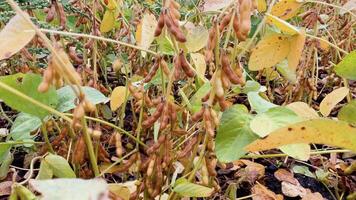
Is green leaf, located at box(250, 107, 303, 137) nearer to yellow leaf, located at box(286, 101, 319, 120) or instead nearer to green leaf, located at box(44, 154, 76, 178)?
yellow leaf, located at box(286, 101, 319, 120)

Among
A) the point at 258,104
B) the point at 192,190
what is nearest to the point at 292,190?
the point at 258,104

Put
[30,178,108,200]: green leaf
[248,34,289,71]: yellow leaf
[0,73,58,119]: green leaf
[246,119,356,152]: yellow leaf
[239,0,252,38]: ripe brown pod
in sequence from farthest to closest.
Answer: [248,34,289,71]: yellow leaf < [0,73,58,119]: green leaf < [239,0,252,38]: ripe brown pod < [246,119,356,152]: yellow leaf < [30,178,108,200]: green leaf

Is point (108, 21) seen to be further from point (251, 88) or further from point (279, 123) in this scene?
point (279, 123)

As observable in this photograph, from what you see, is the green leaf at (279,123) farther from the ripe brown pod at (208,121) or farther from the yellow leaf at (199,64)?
the yellow leaf at (199,64)

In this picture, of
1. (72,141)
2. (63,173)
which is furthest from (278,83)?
(63,173)

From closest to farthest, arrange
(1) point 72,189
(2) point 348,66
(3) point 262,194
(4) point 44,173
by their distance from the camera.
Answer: (1) point 72,189 < (4) point 44,173 < (2) point 348,66 < (3) point 262,194

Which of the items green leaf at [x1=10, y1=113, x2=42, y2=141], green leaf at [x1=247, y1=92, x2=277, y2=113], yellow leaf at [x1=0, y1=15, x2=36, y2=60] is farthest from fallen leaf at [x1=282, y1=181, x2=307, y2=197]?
yellow leaf at [x1=0, y1=15, x2=36, y2=60]
